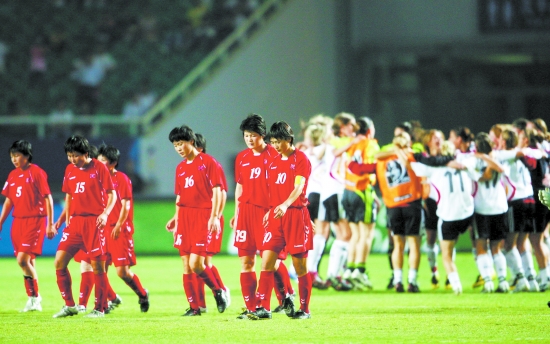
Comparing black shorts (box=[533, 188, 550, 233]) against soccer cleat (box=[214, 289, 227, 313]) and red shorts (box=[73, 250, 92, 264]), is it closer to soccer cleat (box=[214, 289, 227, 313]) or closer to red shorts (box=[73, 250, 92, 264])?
soccer cleat (box=[214, 289, 227, 313])

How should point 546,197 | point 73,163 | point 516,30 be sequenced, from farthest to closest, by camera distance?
point 516,30 → point 73,163 → point 546,197

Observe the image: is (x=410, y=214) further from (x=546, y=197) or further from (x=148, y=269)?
(x=148, y=269)

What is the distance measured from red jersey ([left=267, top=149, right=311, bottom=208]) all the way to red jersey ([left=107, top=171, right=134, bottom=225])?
77.1 inches

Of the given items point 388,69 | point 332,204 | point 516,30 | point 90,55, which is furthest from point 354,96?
point 332,204

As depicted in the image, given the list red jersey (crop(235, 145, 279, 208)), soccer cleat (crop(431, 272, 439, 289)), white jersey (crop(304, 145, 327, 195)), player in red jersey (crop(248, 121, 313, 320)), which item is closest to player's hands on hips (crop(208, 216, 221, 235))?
red jersey (crop(235, 145, 279, 208))

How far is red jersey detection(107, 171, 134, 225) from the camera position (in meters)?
12.0

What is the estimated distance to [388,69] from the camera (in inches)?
1034

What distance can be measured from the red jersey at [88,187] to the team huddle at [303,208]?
1 centimetres

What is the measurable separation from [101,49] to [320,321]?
17339 millimetres

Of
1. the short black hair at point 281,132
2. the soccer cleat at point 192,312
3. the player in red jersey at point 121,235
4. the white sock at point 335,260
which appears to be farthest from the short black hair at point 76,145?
the white sock at point 335,260

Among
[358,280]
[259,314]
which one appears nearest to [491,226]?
[358,280]

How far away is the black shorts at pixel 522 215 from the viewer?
1428cm

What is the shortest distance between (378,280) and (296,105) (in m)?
9.92

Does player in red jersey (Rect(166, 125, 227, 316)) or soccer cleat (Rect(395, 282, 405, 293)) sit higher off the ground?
player in red jersey (Rect(166, 125, 227, 316))
